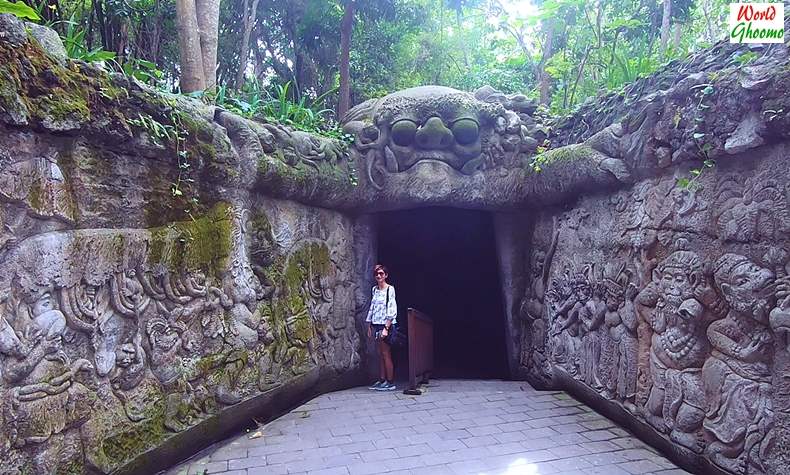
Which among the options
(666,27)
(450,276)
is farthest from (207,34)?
(666,27)

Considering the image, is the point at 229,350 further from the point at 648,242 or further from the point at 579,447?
the point at 648,242

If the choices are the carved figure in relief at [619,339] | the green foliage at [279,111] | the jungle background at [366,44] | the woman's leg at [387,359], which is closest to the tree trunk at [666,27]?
the jungle background at [366,44]

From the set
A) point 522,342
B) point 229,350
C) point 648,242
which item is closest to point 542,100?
point 522,342

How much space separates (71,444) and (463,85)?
1032 cm

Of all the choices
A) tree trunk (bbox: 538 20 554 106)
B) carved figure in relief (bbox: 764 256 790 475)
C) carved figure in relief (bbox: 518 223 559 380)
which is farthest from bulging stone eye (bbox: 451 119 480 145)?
tree trunk (bbox: 538 20 554 106)

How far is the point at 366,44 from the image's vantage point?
31.7ft

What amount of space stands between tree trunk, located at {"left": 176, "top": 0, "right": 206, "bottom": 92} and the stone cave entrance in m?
3.29

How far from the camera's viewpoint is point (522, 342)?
5668mm

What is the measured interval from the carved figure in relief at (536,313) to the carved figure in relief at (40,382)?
13.6 ft

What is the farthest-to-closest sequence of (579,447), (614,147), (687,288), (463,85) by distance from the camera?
(463,85)
(614,147)
(579,447)
(687,288)

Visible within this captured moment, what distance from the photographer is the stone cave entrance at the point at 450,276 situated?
25.6ft

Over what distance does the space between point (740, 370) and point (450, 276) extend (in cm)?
599

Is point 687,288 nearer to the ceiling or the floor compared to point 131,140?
nearer to the floor

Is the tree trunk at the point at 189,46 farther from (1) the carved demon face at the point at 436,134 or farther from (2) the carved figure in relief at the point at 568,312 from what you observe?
(2) the carved figure in relief at the point at 568,312
